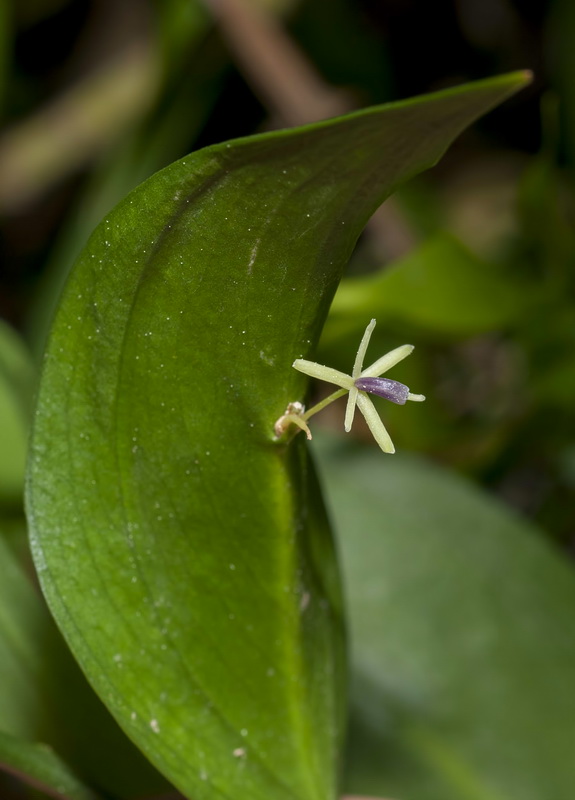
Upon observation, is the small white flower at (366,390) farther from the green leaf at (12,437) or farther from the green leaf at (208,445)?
the green leaf at (12,437)

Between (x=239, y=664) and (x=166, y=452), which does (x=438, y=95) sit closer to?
(x=166, y=452)

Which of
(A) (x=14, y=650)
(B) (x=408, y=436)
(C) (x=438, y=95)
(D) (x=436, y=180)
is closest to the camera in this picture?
(C) (x=438, y=95)

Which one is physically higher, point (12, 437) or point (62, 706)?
point (12, 437)

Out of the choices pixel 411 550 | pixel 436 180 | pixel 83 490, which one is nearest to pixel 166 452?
pixel 83 490

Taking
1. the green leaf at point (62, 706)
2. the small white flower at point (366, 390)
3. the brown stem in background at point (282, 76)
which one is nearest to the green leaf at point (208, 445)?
the small white flower at point (366, 390)

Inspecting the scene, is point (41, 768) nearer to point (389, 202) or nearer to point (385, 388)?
point (385, 388)

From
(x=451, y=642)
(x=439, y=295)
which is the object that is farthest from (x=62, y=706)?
(x=439, y=295)
